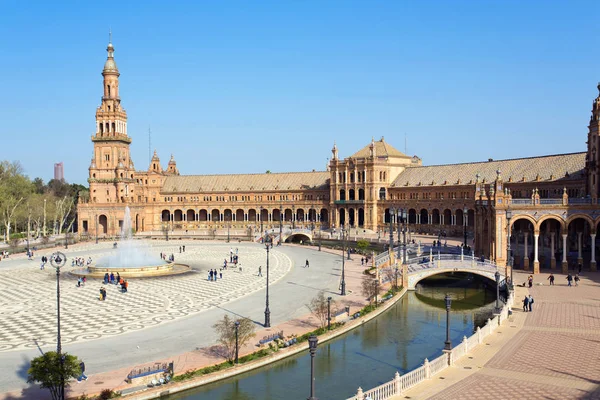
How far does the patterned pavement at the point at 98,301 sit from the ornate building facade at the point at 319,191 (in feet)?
110

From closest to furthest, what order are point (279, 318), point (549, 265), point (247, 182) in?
point (279, 318), point (549, 265), point (247, 182)

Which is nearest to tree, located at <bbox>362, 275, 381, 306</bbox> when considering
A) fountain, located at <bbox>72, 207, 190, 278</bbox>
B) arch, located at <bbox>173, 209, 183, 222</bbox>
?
fountain, located at <bbox>72, 207, 190, 278</bbox>

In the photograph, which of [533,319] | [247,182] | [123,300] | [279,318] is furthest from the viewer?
[247,182]

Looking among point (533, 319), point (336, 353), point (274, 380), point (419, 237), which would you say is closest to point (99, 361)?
point (274, 380)

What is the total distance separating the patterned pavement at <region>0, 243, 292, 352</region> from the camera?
3469cm

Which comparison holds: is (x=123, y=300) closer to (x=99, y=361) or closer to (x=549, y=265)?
(x=99, y=361)

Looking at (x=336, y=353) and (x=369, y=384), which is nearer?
(x=369, y=384)

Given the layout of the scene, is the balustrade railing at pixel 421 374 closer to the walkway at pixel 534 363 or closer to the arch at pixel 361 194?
the walkway at pixel 534 363

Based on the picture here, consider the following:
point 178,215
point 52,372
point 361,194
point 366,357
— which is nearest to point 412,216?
point 361,194

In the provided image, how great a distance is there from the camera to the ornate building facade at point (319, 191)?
82.4 meters

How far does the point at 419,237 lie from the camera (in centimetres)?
9075

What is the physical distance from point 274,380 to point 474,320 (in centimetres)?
1920

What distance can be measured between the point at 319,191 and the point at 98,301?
7636 cm

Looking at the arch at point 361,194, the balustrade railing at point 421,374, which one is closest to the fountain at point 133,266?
the balustrade railing at point 421,374
